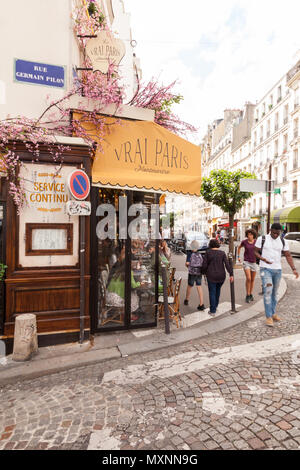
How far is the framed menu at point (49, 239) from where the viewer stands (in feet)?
14.5

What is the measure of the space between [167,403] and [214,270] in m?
3.41

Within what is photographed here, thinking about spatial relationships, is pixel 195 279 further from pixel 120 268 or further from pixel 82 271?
pixel 82 271

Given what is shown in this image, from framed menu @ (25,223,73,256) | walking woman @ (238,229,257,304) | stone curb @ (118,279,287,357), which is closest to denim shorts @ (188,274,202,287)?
stone curb @ (118,279,287,357)

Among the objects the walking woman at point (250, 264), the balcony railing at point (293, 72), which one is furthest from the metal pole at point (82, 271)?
the balcony railing at point (293, 72)

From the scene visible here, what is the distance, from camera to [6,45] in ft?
14.8

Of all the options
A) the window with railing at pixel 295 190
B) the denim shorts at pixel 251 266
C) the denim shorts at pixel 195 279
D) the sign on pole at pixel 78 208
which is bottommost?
the denim shorts at pixel 195 279

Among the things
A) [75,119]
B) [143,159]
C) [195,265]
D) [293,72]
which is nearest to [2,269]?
[75,119]

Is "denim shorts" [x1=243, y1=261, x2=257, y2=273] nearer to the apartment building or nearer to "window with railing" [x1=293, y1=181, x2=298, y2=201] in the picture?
the apartment building

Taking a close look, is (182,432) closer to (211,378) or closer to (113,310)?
(211,378)

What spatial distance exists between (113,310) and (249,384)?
2.67 m

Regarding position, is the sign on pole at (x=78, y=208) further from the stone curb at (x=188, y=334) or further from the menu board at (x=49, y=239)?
the stone curb at (x=188, y=334)

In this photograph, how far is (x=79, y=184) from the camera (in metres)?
4.31

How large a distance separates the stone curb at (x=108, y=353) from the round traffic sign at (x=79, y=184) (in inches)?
92.0
